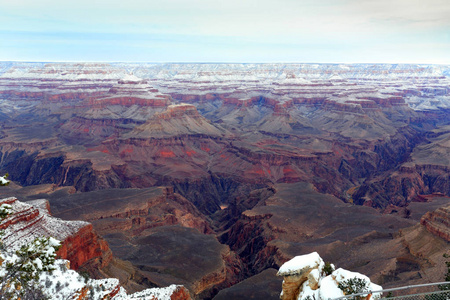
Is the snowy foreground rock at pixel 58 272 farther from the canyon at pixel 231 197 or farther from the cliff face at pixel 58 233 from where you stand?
the canyon at pixel 231 197

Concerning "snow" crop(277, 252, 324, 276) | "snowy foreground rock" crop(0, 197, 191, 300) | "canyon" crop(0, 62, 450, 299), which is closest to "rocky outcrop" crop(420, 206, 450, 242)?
"canyon" crop(0, 62, 450, 299)

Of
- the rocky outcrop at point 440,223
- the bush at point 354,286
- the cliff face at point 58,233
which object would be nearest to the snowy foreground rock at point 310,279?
the bush at point 354,286

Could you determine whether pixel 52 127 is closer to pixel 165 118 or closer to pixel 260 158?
A: pixel 165 118

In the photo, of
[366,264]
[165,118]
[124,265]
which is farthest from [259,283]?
[165,118]

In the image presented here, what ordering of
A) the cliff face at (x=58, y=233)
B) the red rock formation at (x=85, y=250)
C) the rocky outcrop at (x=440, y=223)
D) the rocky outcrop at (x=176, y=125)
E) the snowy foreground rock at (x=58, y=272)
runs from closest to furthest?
the snowy foreground rock at (x=58, y=272)
the cliff face at (x=58, y=233)
the red rock formation at (x=85, y=250)
the rocky outcrop at (x=440, y=223)
the rocky outcrop at (x=176, y=125)

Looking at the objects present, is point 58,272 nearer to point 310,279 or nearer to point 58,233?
point 58,233

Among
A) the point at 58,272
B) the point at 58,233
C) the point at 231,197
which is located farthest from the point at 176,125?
the point at 58,272

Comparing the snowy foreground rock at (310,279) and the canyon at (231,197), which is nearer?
the snowy foreground rock at (310,279)
